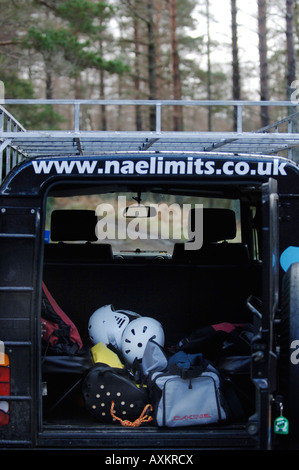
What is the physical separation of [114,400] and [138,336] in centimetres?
63

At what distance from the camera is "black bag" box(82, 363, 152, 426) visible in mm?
3477

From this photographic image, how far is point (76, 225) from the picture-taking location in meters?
4.60

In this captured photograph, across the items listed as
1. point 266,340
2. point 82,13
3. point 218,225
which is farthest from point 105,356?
point 82,13

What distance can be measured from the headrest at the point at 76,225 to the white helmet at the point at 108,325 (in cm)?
Answer: 63

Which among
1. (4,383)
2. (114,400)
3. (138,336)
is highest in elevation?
(138,336)

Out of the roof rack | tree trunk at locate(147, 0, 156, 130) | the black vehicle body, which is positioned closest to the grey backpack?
the black vehicle body

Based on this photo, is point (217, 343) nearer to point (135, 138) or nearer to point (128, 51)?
point (135, 138)

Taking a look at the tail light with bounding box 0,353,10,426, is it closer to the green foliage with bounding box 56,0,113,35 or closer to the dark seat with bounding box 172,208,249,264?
the dark seat with bounding box 172,208,249,264

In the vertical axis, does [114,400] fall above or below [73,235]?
below

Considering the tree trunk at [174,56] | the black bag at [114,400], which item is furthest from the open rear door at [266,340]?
the tree trunk at [174,56]

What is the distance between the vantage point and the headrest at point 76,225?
15.1 ft

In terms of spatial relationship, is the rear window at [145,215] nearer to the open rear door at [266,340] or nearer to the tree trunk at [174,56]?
the open rear door at [266,340]

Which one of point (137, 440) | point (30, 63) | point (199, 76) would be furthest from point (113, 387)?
point (199, 76)

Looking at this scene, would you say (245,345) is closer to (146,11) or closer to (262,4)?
(262,4)
